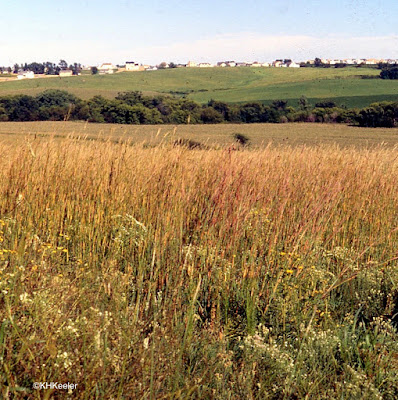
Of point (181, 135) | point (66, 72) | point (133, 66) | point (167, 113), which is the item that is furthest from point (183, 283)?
point (133, 66)

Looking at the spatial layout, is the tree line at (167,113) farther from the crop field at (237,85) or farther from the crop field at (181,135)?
the crop field at (237,85)

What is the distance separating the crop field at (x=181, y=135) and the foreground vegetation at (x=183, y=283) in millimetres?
193

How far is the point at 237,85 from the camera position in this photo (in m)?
98.9

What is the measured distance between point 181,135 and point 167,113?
44045 millimetres

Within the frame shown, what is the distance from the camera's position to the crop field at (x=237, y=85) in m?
71.5

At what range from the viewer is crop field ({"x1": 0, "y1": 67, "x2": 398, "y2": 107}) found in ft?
235

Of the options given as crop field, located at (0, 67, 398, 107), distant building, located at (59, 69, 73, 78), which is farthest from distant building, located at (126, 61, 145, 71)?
crop field, located at (0, 67, 398, 107)

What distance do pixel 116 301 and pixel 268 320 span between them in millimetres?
960

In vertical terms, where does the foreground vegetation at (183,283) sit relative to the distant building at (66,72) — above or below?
below

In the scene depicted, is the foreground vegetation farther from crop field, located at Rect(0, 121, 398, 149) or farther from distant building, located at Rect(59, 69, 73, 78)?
distant building, located at Rect(59, 69, 73, 78)

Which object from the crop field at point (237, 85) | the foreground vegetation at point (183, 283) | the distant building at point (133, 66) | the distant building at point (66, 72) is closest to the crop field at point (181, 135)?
the foreground vegetation at point (183, 283)

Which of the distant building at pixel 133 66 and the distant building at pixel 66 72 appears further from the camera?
the distant building at pixel 133 66

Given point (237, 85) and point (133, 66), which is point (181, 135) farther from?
point (133, 66)

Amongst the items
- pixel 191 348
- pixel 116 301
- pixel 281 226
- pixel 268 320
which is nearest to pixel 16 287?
pixel 116 301
